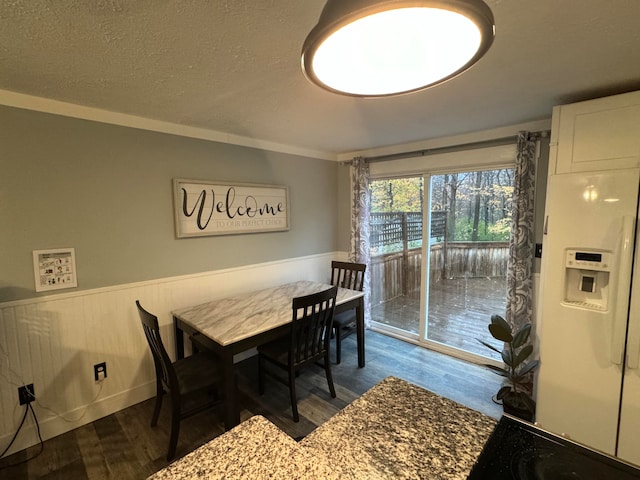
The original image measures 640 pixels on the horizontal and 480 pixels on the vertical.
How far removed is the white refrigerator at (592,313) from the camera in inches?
65.2

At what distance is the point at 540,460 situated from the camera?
73 cm

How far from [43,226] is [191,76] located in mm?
1419

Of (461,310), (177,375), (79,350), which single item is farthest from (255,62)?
(461,310)

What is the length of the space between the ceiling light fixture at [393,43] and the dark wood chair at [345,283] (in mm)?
2477

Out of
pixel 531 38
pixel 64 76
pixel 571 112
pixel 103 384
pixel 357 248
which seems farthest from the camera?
pixel 357 248

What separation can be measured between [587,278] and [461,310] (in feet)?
4.82

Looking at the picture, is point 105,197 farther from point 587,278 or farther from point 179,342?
point 587,278

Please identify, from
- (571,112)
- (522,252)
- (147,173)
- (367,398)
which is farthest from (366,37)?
(522,252)

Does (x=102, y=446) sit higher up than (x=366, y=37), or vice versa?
(x=366, y=37)

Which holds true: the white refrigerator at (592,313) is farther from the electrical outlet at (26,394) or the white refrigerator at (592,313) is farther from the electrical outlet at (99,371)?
the electrical outlet at (26,394)

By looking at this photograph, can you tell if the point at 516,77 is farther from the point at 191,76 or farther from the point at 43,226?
the point at 43,226

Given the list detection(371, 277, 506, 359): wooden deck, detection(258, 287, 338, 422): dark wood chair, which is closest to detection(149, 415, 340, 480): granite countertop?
detection(258, 287, 338, 422): dark wood chair

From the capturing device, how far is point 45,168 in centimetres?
191

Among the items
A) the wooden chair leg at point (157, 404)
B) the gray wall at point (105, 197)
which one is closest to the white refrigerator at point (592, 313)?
the gray wall at point (105, 197)
